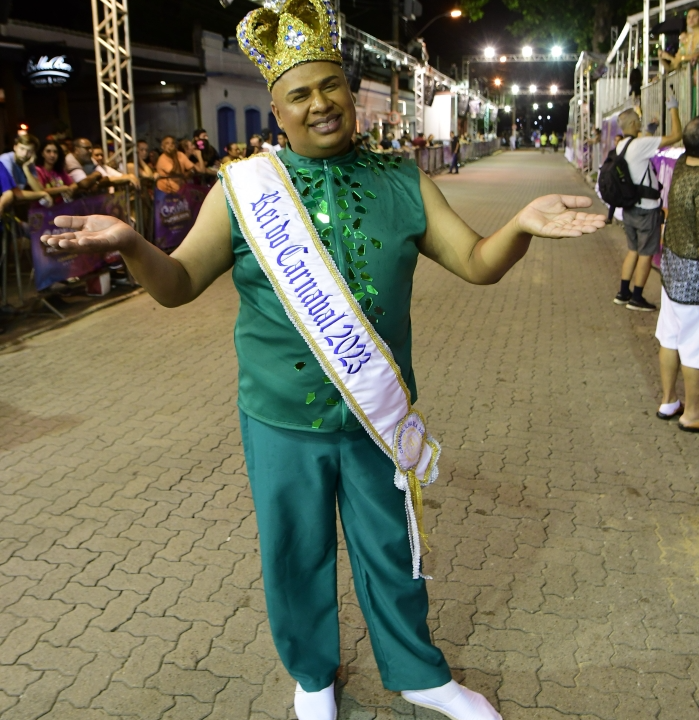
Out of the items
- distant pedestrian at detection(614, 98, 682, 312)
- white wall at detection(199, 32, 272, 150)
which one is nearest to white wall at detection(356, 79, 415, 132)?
white wall at detection(199, 32, 272, 150)

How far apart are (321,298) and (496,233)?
554mm

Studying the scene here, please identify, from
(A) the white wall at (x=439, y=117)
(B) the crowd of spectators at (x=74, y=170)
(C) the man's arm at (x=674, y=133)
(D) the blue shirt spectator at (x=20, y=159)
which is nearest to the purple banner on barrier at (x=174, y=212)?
(B) the crowd of spectators at (x=74, y=170)

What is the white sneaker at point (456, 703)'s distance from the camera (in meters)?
2.54

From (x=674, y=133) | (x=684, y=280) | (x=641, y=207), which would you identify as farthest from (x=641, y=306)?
(x=684, y=280)

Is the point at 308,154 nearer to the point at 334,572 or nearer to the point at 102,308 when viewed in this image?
the point at 334,572

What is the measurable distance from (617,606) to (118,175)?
27.8 ft

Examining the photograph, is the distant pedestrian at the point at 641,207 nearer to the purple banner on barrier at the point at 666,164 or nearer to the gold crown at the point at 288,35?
the purple banner on barrier at the point at 666,164

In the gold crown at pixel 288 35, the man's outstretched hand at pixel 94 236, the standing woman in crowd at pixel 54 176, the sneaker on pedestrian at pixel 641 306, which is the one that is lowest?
the sneaker on pedestrian at pixel 641 306

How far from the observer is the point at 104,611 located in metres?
3.23

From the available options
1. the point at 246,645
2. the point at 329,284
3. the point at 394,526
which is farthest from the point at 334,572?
the point at 329,284

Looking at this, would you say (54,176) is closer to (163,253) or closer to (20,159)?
(20,159)

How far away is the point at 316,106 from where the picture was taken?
2.14m

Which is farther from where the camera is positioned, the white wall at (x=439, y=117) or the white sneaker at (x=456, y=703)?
the white wall at (x=439, y=117)

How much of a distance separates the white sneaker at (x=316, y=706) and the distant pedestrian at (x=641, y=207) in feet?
20.0
